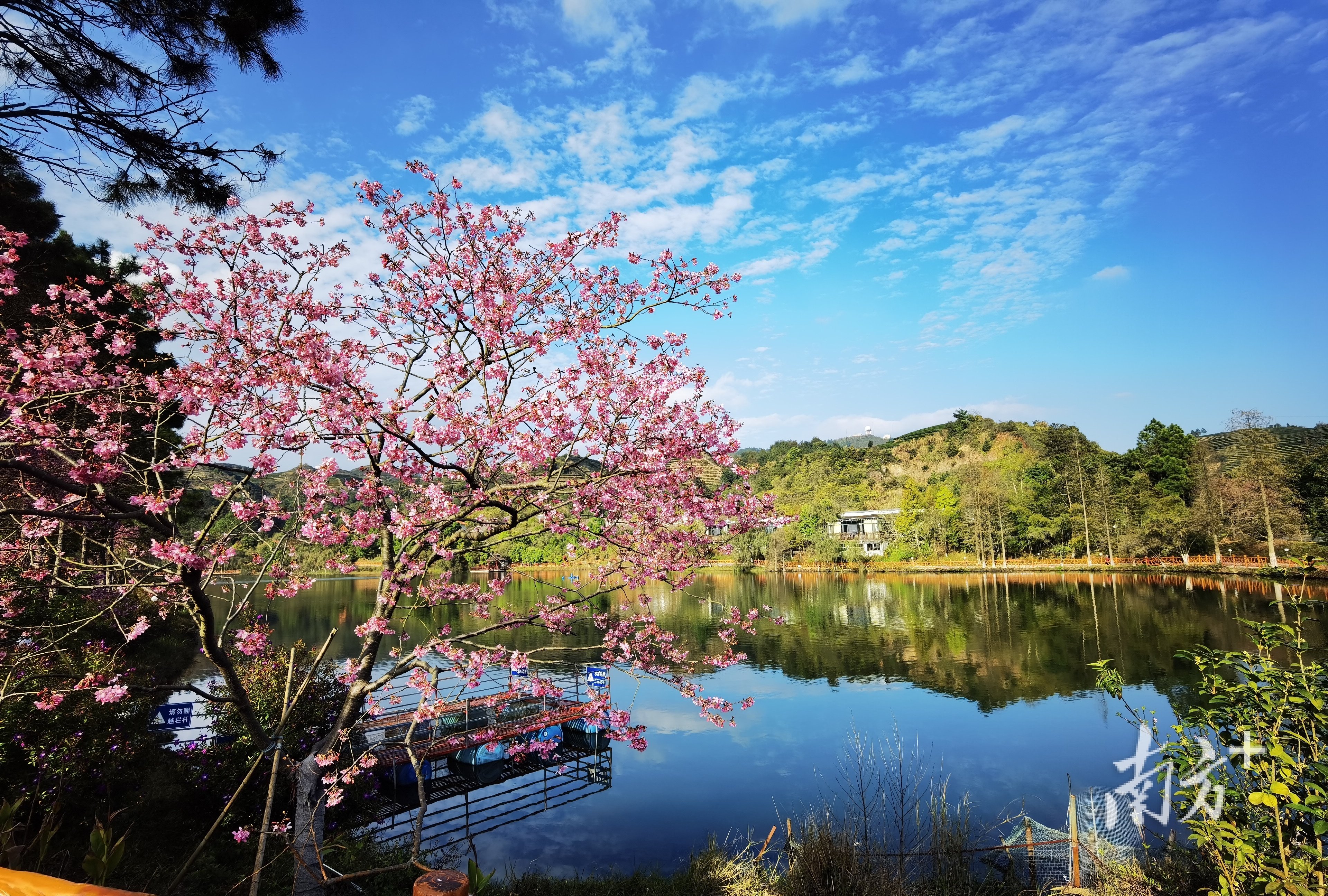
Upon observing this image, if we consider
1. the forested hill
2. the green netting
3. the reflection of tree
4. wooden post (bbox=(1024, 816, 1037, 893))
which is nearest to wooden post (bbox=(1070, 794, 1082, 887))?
the green netting

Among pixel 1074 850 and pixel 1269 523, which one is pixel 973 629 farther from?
pixel 1074 850

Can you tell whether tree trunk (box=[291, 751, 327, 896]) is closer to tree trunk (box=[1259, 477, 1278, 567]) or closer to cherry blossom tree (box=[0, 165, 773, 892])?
cherry blossom tree (box=[0, 165, 773, 892])

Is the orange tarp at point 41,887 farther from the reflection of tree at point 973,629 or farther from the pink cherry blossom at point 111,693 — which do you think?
the reflection of tree at point 973,629

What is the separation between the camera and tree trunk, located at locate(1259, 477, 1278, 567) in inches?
1399

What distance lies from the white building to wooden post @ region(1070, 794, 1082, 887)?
57.5 metres

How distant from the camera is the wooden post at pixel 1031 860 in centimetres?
748

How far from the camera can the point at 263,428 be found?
4.40 m

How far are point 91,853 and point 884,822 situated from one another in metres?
Answer: 9.51

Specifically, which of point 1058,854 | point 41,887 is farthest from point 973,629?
point 41,887

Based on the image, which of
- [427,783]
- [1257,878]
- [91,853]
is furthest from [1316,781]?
[427,783]

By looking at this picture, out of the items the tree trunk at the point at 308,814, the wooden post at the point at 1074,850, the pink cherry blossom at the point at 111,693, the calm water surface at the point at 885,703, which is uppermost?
the pink cherry blossom at the point at 111,693

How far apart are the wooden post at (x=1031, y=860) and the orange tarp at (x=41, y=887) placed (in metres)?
8.47

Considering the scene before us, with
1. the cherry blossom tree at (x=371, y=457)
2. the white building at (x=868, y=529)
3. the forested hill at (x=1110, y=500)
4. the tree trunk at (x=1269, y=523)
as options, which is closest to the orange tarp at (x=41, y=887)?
the cherry blossom tree at (x=371, y=457)

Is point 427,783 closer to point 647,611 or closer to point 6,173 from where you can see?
point 647,611
